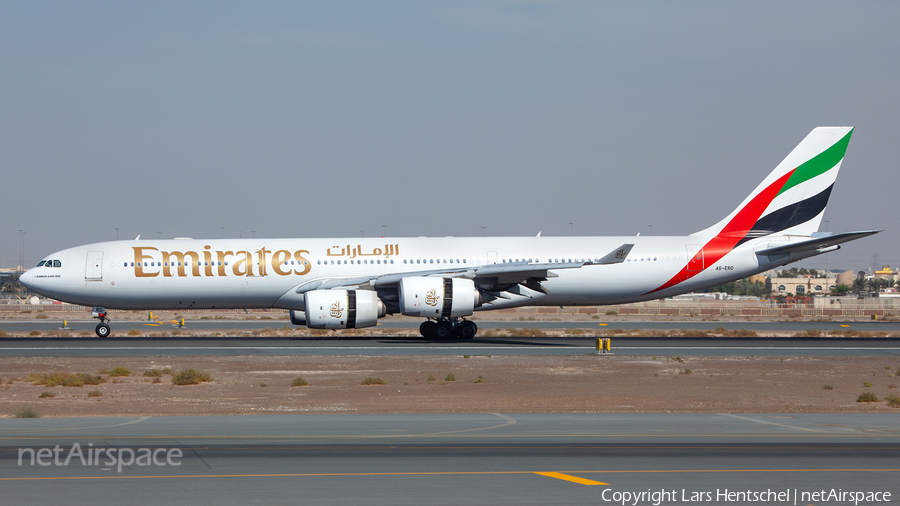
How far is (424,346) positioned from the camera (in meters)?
27.7

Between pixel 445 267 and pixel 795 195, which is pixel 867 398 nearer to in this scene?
pixel 445 267

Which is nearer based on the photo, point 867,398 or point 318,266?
point 867,398

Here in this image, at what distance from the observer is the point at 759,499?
7914mm

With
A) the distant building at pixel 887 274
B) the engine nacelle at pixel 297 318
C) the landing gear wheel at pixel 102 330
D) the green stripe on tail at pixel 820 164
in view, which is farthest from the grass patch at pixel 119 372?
the distant building at pixel 887 274

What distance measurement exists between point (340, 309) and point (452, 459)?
18.7 m

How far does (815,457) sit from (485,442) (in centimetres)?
428

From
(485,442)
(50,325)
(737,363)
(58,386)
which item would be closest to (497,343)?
(737,363)

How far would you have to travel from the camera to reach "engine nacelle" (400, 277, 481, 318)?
93.1 feet

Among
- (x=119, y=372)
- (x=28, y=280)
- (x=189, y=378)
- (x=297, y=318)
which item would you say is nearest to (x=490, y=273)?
(x=297, y=318)

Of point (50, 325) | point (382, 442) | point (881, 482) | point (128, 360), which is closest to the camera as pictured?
point (881, 482)

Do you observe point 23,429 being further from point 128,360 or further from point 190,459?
point 128,360

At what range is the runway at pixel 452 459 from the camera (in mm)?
8078

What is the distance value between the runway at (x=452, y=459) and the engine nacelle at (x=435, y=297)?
48.9ft

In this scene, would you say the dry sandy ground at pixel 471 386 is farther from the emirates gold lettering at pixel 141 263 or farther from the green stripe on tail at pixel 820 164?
the green stripe on tail at pixel 820 164
